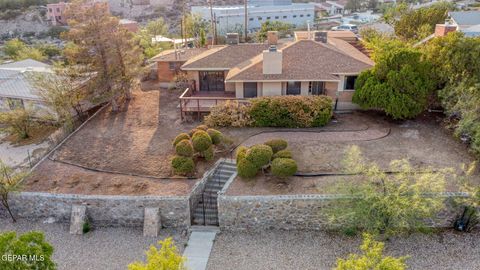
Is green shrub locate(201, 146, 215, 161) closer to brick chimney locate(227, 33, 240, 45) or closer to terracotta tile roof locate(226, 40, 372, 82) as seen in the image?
terracotta tile roof locate(226, 40, 372, 82)

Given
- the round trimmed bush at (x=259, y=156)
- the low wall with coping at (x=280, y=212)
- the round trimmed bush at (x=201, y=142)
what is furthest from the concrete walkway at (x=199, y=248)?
the round trimmed bush at (x=201, y=142)

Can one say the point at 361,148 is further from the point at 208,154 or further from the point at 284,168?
the point at 208,154

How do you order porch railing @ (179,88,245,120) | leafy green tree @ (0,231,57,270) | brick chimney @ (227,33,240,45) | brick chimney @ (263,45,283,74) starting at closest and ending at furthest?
leafy green tree @ (0,231,57,270), brick chimney @ (263,45,283,74), porch railing @ (179,88,245,120), brick chimney @ (227,33,240,45)

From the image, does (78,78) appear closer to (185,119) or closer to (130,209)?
(185,119)

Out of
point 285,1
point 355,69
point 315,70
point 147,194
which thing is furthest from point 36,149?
point 285,1

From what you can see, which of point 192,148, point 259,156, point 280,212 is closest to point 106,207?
point 192,148

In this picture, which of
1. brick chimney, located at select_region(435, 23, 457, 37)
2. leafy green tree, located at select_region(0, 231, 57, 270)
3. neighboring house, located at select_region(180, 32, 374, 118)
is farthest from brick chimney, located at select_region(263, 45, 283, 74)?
leafy green tree, located at select_region(0, 231, 57, 270)
